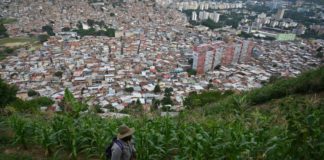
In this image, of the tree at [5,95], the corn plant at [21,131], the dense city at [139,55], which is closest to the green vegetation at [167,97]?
the dense city at [139,55]

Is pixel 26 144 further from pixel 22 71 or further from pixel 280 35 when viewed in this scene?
pixel 280 35

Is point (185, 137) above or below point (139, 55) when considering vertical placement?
above

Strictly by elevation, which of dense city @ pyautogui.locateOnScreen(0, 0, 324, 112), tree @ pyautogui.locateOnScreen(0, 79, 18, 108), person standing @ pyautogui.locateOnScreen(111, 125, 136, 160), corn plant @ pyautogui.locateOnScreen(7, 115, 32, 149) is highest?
person standing @ pyautogui.locateOnScreen(111, 125, 136, 160)

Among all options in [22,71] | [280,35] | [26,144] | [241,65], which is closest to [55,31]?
[22,71]

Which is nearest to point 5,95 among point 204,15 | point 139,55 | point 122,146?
point 122,146

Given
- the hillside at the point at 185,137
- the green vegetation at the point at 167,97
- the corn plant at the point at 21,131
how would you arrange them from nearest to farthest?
the hillside at the point at 185,137
the corn plant at the point at 21,131
the green vegetation at the point at 167,97

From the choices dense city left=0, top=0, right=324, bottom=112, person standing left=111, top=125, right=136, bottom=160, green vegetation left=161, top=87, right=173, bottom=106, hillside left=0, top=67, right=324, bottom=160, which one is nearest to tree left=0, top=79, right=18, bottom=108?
hillside left=0, top=67, right=324, bottom=160

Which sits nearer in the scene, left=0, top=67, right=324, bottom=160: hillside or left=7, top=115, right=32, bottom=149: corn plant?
left=0, top=67, right=324, bottom=160: hillside

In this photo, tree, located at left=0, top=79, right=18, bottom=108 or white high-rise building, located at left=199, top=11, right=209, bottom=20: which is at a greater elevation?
tree, located at left=0, top=79, right=18, bottom=108

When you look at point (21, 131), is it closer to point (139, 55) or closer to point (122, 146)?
point (122, 146)

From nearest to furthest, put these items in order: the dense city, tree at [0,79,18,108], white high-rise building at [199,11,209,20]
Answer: tree at [0,79,18,108]
the dense city
white high-rise building at [199,11,209,20]

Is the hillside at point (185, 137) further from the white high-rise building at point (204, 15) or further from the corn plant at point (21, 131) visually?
the white high-rise building at point (204, 15)

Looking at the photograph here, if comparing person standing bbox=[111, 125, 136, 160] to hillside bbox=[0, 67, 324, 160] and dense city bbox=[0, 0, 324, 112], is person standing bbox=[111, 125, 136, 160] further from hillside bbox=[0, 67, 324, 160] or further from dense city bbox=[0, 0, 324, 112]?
dense city bbox=[0, 0, 324, 112]
